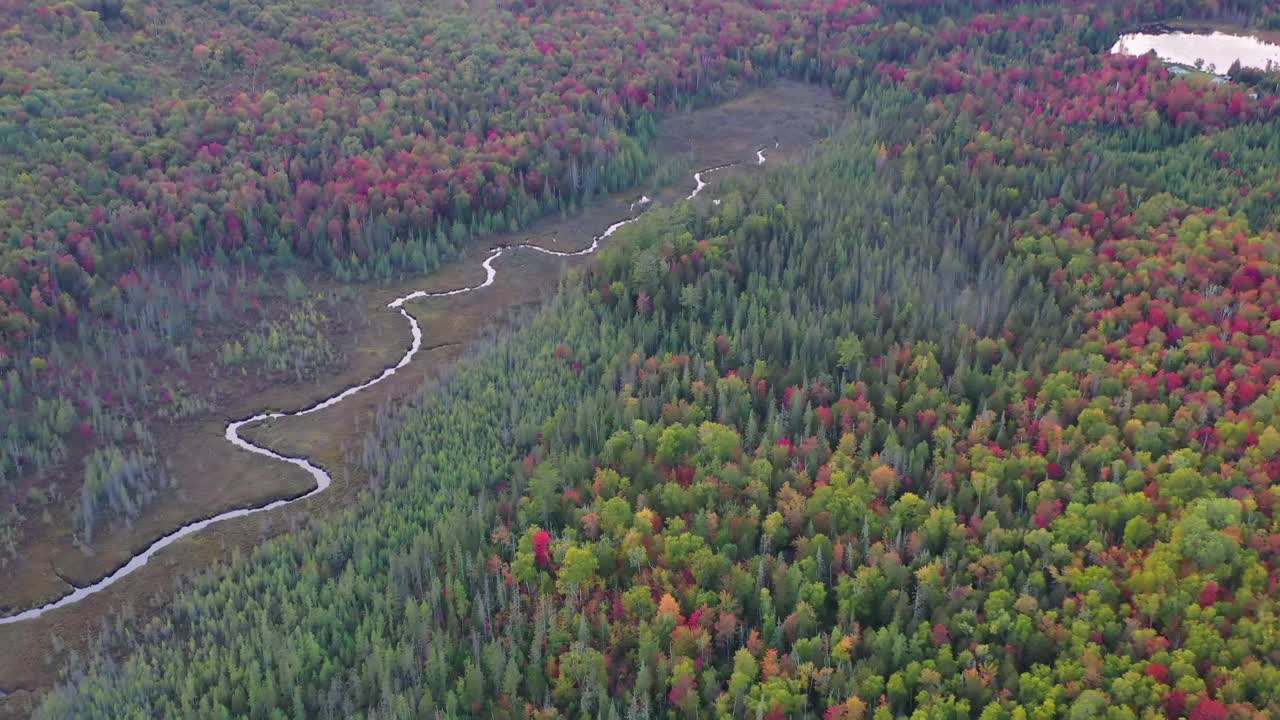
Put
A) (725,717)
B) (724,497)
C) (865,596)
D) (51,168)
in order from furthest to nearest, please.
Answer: (51,168) < (724,497) < (865,596) < (725,717)

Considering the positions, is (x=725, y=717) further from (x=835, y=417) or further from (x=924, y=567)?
(x=835, y=417)

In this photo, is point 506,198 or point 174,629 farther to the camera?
point 506,198

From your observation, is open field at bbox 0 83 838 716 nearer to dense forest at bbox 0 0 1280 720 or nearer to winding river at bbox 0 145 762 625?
winding river at bbox 0 145 762 625

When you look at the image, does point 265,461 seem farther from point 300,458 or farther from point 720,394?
point 720,394

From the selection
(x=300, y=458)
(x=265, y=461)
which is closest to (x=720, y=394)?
(x=300, y=458)

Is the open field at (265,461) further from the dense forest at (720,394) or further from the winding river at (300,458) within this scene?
the dense forest at (720,394)

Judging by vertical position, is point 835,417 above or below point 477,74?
below

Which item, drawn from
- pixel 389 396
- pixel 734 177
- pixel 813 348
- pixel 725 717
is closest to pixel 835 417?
pixel 813 348
